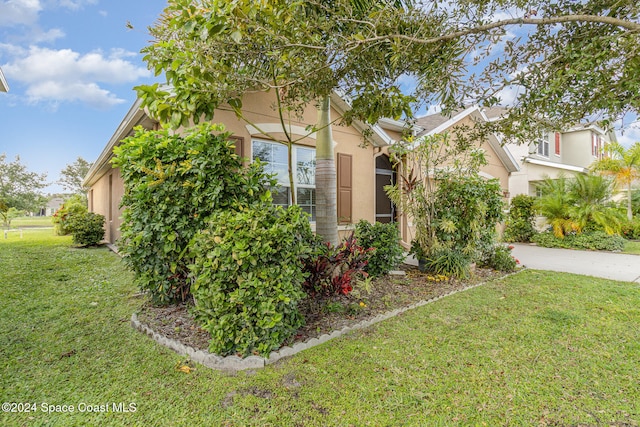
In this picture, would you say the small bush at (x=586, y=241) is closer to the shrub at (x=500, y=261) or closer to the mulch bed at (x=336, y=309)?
the shrub at (x=500, y=261)

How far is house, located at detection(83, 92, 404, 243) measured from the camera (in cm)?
671

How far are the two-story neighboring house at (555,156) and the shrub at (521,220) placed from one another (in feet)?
9.13

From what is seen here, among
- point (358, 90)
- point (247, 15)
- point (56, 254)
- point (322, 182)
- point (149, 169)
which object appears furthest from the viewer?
point (56, 254)

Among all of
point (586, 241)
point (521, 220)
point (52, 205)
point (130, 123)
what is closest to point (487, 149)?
point (521, 220)

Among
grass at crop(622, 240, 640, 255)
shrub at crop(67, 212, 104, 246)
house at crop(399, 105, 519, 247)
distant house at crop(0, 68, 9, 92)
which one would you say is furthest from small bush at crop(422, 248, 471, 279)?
distant house at crop(0, 68, 9, 92)

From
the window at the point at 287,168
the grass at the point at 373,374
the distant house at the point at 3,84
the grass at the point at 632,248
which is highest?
the distant house at the point at 3,84

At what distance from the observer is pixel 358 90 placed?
4.66m

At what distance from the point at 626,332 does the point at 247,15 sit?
235 inches

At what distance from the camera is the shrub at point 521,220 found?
41.2 feet

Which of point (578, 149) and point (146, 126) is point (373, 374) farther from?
point (578, 149)

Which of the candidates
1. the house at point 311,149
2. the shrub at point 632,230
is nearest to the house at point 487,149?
the house at point 311,149

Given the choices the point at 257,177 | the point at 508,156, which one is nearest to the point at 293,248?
the point at 257,177

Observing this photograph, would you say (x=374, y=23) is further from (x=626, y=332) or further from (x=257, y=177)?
(x=626, y=332)

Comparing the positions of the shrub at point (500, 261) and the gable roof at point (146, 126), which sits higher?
the gable roof at point (146, 126)
